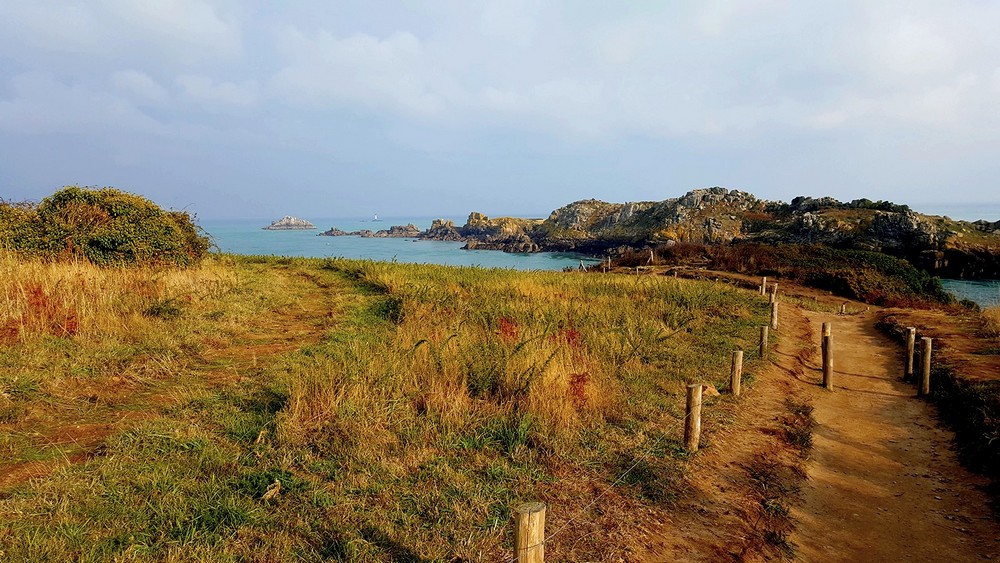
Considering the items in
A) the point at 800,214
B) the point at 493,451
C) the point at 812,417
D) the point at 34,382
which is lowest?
the point at 812,417

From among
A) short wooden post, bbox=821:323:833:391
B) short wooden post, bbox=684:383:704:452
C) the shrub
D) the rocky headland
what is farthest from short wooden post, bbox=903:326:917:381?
the rocky headland

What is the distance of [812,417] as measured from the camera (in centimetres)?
808

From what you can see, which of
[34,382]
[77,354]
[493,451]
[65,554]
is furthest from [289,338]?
[65,554]

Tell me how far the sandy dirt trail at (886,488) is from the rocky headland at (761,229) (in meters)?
51.6

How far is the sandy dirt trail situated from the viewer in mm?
4652

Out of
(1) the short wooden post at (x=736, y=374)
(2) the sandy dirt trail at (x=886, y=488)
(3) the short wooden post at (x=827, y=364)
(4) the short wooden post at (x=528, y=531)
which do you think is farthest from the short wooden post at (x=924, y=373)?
(4) the short wooden post at (x=528, y=531)

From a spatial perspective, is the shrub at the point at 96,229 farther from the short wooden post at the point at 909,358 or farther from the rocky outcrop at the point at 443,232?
the rocky outcrop at the point at 443,232

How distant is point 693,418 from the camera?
5793 mm

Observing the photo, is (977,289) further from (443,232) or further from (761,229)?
(443,232)

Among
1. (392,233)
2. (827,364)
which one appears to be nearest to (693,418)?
(827,364)

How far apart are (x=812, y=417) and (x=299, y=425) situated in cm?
816

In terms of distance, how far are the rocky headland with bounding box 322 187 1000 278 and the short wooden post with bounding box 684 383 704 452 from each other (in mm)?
56602

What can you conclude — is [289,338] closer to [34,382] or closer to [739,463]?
[34,382]

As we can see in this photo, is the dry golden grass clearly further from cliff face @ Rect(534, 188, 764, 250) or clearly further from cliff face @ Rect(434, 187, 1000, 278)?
cliff face @ Rect(534, 188, 764, 250)
